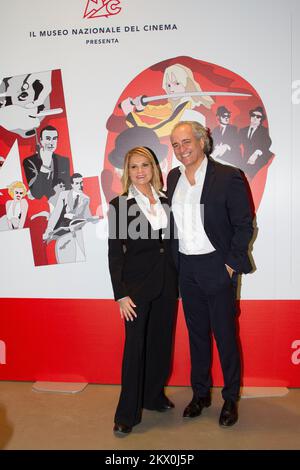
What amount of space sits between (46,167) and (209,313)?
137 centimetres

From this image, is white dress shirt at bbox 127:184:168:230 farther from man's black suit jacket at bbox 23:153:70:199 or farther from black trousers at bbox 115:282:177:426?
man's black suit jacket at bbox 23:153:70:199

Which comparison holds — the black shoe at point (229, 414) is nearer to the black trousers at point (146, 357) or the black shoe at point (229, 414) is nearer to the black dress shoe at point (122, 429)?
the black trousers at point (146, 357)

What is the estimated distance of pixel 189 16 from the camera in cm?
254

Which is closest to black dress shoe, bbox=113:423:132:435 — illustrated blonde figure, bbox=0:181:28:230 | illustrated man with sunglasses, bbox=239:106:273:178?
illustrated blonde figure, bbox=0:181:28:230

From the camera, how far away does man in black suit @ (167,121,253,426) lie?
7.14ft

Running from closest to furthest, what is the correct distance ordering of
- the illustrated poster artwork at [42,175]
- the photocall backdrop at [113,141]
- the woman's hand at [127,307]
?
1. the woman's hand at [127,307]
2. the photocall backdrop at [113,141]
3. the illustrated poster artwork at [42,175]

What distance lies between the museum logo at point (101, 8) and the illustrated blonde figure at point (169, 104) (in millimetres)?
488

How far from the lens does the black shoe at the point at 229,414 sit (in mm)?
2246

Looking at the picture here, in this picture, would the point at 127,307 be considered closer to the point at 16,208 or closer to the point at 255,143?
the point at 16,208

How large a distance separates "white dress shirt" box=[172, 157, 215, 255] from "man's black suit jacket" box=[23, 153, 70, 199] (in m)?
0.83

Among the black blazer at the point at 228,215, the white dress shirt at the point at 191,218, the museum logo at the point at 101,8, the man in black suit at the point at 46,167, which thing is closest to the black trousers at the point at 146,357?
the white dress shirt at the point at 191,218

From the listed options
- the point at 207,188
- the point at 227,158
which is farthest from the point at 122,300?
the point at 227,158

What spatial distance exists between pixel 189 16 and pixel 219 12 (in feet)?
0.59

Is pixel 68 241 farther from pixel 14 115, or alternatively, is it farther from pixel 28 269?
pixel 14 115
